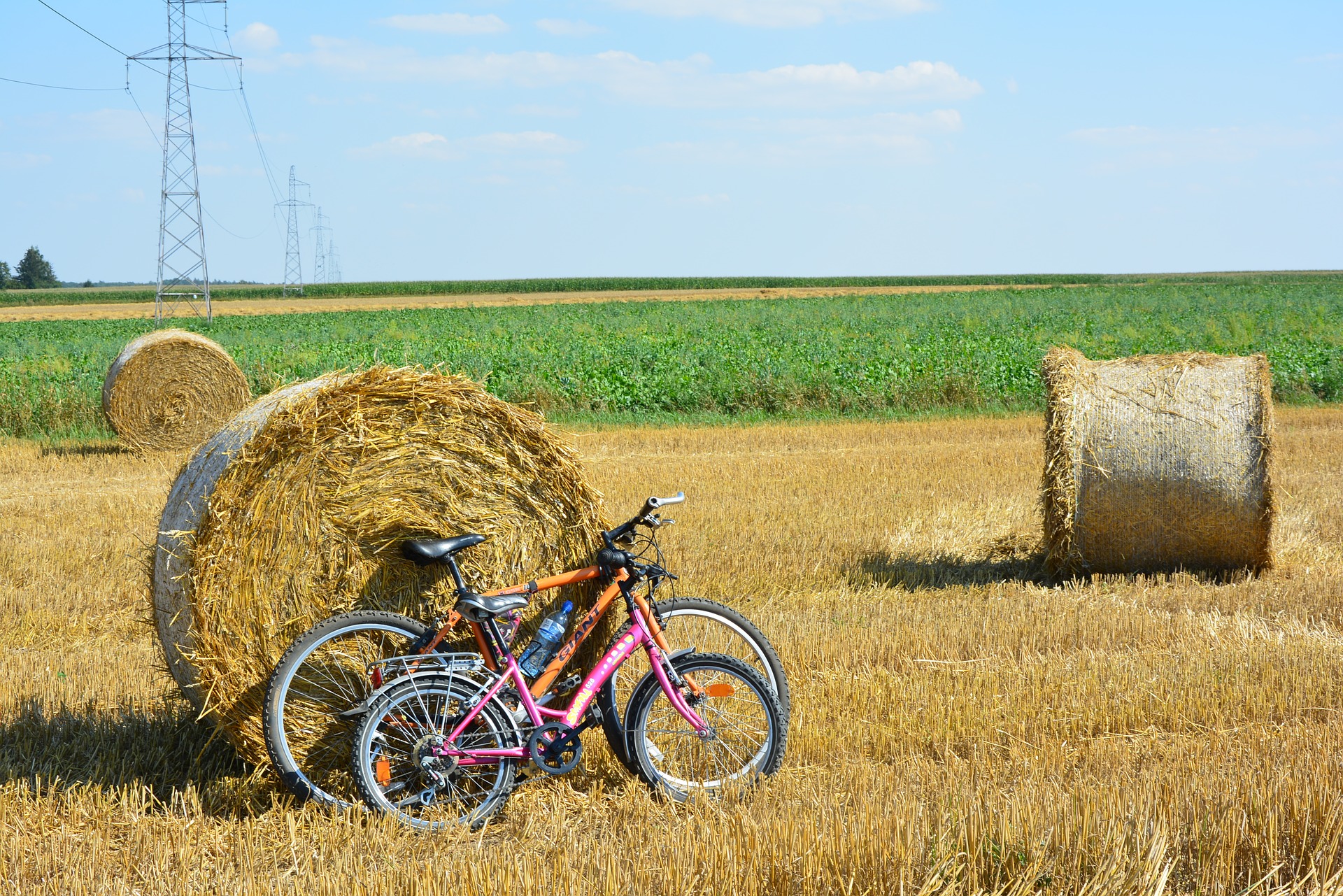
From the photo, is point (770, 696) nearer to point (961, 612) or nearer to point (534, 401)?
point (961, 612)

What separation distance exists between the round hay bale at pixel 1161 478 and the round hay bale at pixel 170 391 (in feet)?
37.3

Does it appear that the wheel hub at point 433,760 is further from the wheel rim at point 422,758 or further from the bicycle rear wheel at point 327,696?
the bicycle rear wheel at point 327,696

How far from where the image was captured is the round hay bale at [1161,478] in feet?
26.7

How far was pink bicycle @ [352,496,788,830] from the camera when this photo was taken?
4371 mm

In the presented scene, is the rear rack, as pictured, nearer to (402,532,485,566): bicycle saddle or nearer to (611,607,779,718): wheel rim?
(402,532,485,566): bicycle saddle

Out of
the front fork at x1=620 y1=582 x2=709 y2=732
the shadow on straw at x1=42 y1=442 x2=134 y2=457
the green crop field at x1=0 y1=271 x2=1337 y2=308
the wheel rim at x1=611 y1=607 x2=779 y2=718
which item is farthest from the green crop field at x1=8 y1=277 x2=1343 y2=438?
the green crop field at x1=0 y1=271 x2=1337 y2=308

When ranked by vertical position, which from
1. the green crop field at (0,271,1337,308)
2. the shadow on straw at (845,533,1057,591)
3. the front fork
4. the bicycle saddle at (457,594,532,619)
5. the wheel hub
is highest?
the green crop field at (0,271,1337,308)

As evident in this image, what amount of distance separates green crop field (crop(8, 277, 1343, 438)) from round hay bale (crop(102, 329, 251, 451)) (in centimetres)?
229

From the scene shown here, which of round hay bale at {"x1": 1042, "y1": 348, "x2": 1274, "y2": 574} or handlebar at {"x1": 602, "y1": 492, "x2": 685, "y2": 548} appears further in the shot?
round hay bale at {"x1": 1042, "y1": 348, "x2": 1274, "y2": 574}

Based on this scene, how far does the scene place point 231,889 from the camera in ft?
12.5

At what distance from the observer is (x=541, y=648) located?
4699 mm

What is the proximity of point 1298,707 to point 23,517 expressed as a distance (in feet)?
35.4

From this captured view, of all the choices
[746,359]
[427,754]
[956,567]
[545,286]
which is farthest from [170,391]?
[545,286]

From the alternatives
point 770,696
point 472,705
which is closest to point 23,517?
point 472,705
